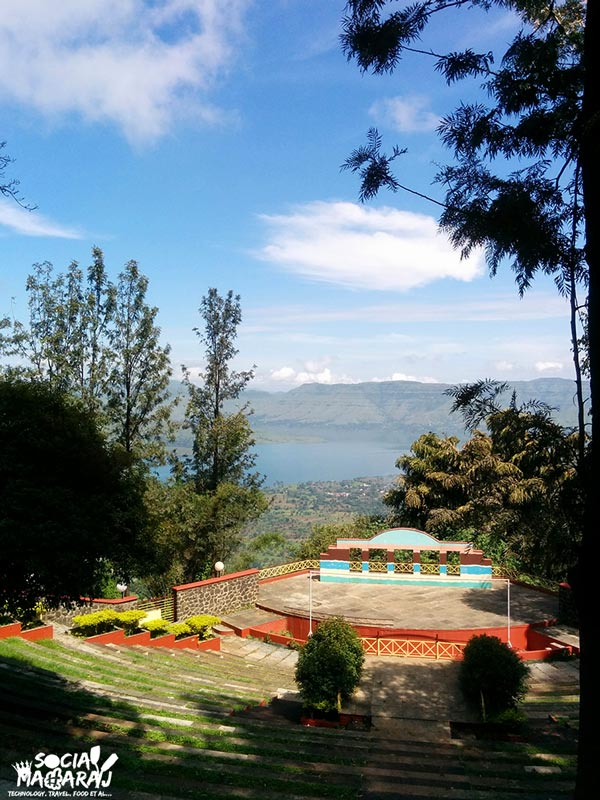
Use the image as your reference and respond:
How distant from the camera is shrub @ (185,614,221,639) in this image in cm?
1630

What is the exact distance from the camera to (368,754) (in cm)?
880

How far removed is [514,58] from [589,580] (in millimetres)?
6007

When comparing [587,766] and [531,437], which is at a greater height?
[531,437]

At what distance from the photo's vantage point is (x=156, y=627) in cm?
1583

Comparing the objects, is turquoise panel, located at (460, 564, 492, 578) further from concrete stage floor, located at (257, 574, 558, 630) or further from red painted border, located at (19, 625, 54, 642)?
A: red painted border, located at (19, 625, 54, 642)

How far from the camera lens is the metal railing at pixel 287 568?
22.8 meters

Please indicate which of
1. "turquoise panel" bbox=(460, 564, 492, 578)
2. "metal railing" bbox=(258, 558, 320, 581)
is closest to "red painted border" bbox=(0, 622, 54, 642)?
"metal railing" bbox=(258, 558, 320, 581)

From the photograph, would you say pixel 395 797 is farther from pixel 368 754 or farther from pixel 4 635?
pixel 4 635

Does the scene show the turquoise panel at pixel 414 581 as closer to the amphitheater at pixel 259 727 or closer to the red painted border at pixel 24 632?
the amphitheater at pixel 259 727

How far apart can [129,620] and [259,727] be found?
6.58 meters

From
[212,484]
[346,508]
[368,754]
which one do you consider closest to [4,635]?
[368,754]

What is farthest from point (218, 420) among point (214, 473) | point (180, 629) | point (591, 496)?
point (591, 496)

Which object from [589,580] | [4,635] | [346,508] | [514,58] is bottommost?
[346,508]

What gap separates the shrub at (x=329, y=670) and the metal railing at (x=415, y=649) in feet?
12.6
